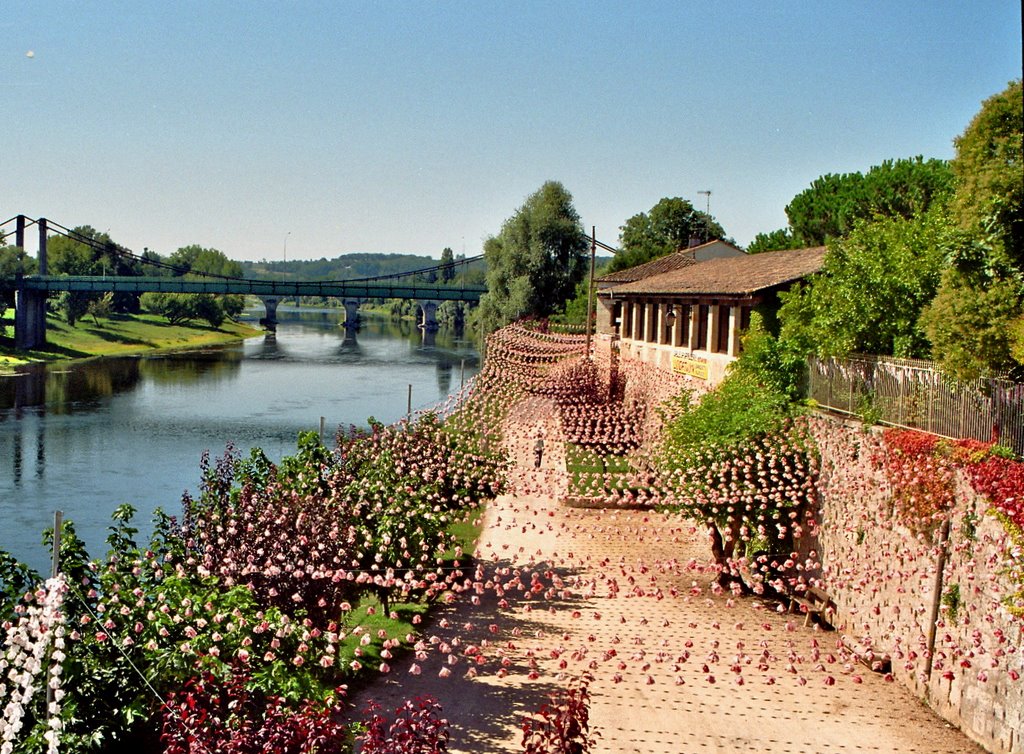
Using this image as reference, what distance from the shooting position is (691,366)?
2488 cm

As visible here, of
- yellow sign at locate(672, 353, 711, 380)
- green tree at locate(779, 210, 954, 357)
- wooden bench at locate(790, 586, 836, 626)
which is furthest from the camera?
yellow sign at locate(672, 353, 711, 380)

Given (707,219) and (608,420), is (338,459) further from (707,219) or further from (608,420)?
(707,219)

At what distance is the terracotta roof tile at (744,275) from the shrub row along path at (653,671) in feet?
21.2

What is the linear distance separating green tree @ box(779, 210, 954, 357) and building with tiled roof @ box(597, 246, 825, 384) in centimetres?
248

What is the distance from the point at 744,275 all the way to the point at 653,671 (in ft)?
43.9

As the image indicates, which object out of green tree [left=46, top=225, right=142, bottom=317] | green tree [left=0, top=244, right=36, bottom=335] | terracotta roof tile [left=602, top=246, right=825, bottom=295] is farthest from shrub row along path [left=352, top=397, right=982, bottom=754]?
green tree [left=46, top=225, right=142, bottom=317]

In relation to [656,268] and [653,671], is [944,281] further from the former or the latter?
[656,268]

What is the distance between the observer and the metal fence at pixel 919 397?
12742mm

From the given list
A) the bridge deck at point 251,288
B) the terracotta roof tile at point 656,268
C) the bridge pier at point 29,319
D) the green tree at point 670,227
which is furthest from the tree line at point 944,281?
the bridge deck at point 251,288

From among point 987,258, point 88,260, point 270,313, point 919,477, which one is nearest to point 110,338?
point 88,260

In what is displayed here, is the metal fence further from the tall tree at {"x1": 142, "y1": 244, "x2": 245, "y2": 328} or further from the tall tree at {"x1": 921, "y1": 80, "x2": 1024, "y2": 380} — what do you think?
the tall tree at {"x1": 142, "y1": 244, "x2": 245, "y2": 328}

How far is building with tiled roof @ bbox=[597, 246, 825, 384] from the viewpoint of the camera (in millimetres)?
21891

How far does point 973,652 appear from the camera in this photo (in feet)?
37.0

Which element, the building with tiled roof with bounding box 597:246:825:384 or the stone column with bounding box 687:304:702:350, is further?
the stone column with bounding box 687:304:702:350
